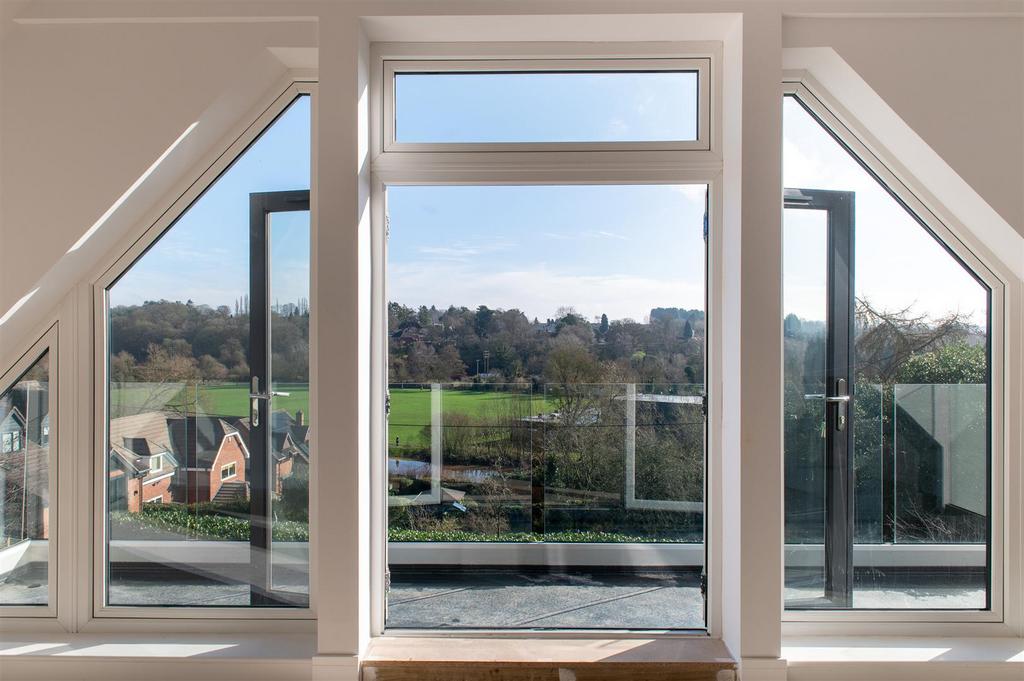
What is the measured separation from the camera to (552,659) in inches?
80.0

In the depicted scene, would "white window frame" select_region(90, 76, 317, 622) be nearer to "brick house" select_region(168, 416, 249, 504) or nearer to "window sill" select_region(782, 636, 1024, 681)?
"brick house" select_region(168, 416, 249, 504)

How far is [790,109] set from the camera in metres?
2.25

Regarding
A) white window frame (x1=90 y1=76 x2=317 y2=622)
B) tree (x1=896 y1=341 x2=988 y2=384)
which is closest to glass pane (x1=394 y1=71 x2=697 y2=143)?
white window frame (x1=90 y1=76 x2=317 y2=622)

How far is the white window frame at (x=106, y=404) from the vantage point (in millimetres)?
2244

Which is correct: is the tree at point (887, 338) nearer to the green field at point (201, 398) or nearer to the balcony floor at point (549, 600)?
the balcony floor at point (549, 600)

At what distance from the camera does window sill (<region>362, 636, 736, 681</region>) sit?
2002mm

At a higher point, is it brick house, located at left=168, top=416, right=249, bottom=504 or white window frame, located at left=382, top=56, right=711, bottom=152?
white window frame, located at left=382, top=56, right=711, bottom=152

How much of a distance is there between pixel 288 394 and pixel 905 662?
8.14 feet

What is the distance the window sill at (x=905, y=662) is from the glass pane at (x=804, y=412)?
0.22 metres

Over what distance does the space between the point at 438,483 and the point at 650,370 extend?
939mm

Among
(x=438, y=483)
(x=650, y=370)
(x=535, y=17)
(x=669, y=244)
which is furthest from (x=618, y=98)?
(x=438, y=483)

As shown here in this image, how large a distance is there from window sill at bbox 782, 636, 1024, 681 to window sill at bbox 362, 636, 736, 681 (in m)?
0.29

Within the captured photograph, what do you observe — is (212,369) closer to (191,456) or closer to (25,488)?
(191,456)

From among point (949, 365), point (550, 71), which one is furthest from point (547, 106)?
point (949, 365)
